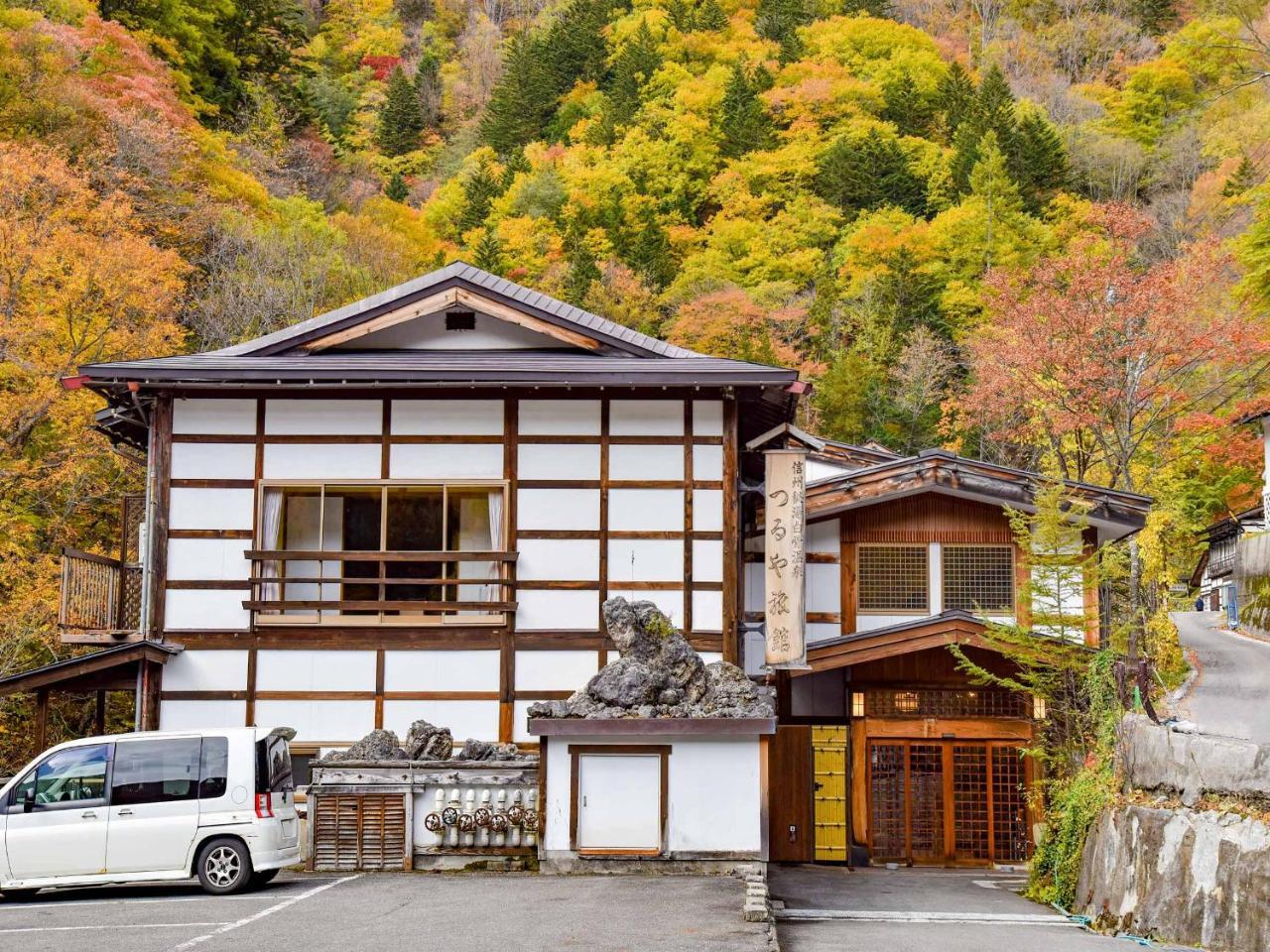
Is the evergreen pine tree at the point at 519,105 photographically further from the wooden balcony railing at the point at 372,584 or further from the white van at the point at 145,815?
the white van at the point at 145,815

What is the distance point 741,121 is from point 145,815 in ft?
156

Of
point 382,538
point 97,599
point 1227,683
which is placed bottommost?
point 1227,683

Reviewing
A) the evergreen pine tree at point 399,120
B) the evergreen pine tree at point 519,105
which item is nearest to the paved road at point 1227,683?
the evergreen pine tree at point 519,105

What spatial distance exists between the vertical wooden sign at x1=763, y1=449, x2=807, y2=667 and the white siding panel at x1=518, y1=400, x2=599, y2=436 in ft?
7.78

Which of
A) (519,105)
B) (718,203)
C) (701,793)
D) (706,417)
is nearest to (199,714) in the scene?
(701,793)

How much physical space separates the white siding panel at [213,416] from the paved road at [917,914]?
8635mm

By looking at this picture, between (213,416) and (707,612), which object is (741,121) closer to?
(213,416)

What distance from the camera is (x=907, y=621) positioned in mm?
Result: 18844

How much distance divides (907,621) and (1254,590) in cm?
2132

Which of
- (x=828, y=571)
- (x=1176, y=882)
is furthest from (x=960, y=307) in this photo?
(x=1176, y=882)

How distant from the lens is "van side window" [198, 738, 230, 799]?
12945mm

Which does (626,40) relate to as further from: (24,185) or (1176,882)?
(1176,882)

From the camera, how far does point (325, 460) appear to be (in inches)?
678

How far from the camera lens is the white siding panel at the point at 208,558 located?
669 inches
